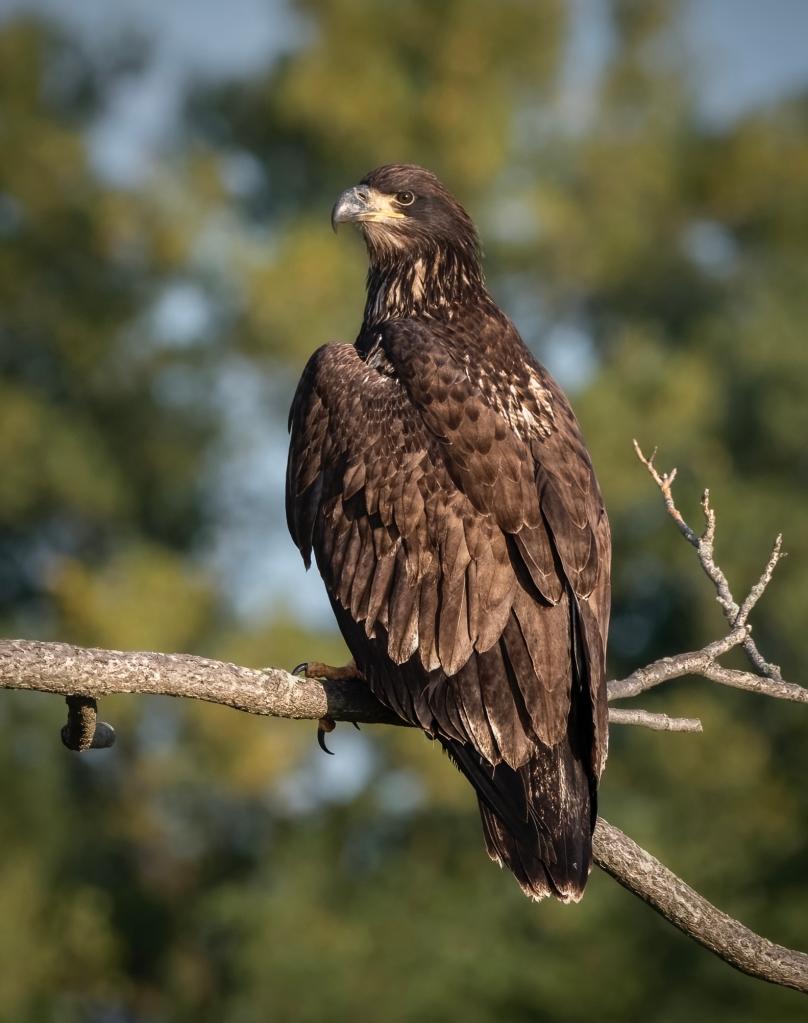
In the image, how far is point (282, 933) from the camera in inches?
742

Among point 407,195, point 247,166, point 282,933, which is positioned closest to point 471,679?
point 407,195

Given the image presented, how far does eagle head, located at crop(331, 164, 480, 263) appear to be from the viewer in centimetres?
748

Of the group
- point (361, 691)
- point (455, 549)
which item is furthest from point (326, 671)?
point (455, 549)

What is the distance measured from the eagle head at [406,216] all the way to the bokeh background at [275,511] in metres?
11.6

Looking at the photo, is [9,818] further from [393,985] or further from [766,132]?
[766,132]

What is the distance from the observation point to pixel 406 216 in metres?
7.59

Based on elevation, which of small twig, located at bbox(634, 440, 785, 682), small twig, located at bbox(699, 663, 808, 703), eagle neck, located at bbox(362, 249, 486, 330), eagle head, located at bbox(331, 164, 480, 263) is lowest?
small twig, located at bbox(699, 663, 808, 703)

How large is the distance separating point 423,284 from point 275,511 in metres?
16.9

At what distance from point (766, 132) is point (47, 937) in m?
15.8

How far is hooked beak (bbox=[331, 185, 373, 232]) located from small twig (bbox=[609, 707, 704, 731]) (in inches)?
105

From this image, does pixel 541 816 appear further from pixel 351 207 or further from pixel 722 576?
pixel 351 207

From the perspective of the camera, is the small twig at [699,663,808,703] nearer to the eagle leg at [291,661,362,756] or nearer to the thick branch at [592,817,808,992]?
the thick branch at [592,817,808,992]

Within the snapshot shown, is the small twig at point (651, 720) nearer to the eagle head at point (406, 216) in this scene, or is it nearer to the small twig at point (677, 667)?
the small twig at point (677, 667)

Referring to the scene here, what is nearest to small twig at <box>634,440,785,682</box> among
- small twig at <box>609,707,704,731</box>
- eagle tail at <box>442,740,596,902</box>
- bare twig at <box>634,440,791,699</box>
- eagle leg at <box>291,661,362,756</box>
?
bare twig at <box>634,440,791,699</box>
